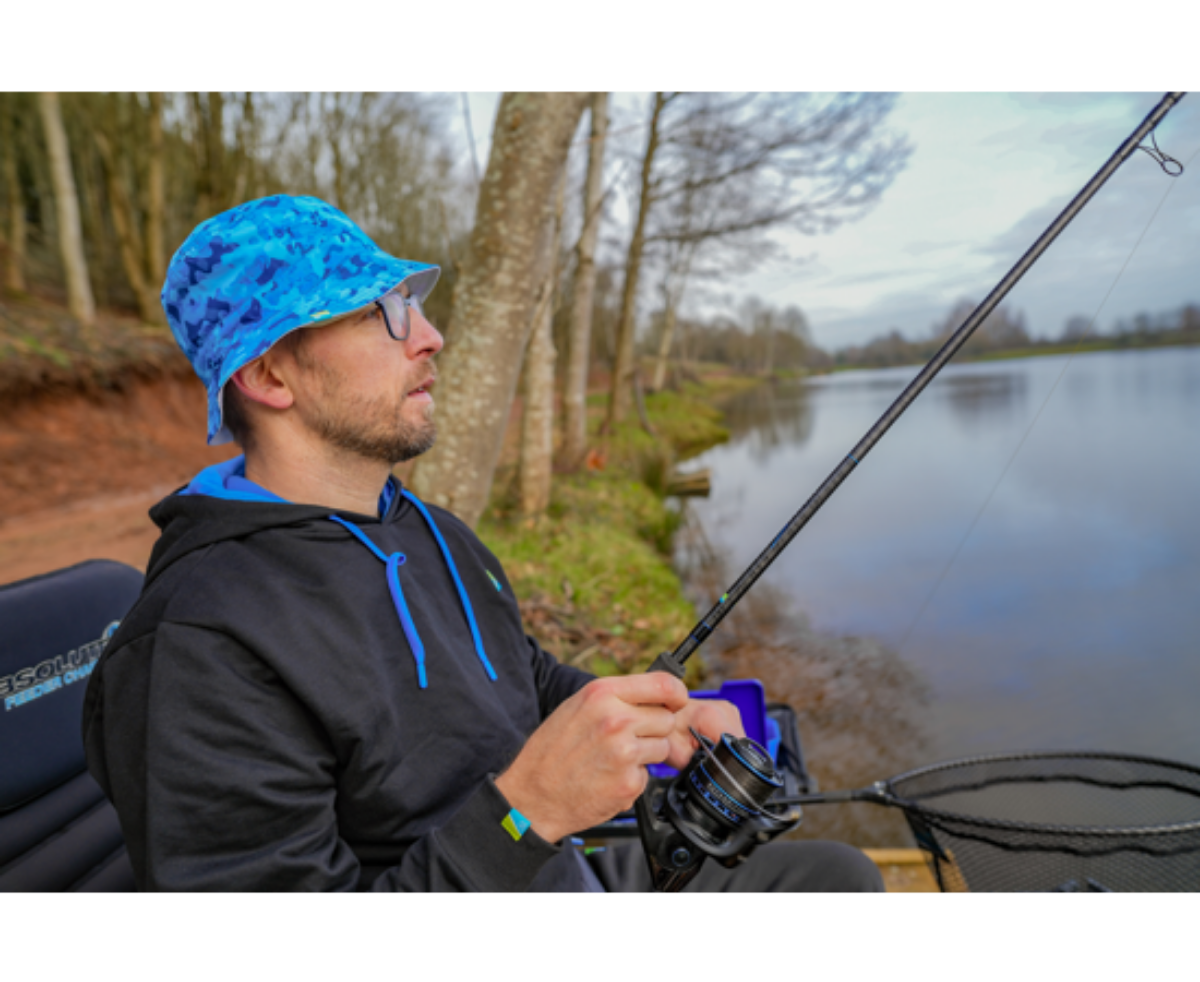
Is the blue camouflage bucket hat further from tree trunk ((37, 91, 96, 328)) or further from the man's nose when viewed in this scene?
tree trunk ((37, 91, 96, 328))

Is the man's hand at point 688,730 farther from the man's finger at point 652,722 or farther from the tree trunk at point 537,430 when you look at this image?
the tree trunk at point 537,430

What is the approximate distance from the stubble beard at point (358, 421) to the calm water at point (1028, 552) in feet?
7.09

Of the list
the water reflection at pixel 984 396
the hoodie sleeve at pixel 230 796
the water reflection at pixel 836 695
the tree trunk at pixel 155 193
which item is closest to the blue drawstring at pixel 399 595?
the hoodie sleeve at pixel 230 796

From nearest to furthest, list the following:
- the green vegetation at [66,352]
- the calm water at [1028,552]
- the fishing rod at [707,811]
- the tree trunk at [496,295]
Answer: the fishing rod at [707,811], the tree trunk at [496,295], the calm water at [1028,552], the green vegetation at [66,352]

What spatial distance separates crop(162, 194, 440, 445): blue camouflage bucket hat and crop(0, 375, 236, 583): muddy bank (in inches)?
212

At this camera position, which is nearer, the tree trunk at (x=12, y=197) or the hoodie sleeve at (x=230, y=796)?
the hoodie sleeve at (x=230, y=796)

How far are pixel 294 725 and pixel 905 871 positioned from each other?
2.51 metres

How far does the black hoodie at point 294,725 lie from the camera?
1052 millimetres

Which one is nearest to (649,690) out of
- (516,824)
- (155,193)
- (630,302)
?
(516,824)

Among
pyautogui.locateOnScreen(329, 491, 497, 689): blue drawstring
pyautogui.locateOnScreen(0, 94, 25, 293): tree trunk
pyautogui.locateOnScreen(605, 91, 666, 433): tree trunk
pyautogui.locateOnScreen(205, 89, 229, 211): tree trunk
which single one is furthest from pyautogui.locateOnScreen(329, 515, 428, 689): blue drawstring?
pyautogui.locateOnScreen(205, 89, 229, 211): tree trunk

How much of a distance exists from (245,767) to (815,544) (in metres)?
9.31

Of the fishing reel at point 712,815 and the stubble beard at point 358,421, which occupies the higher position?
the stubble beard at point 358,421

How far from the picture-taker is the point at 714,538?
9539 millimetres
